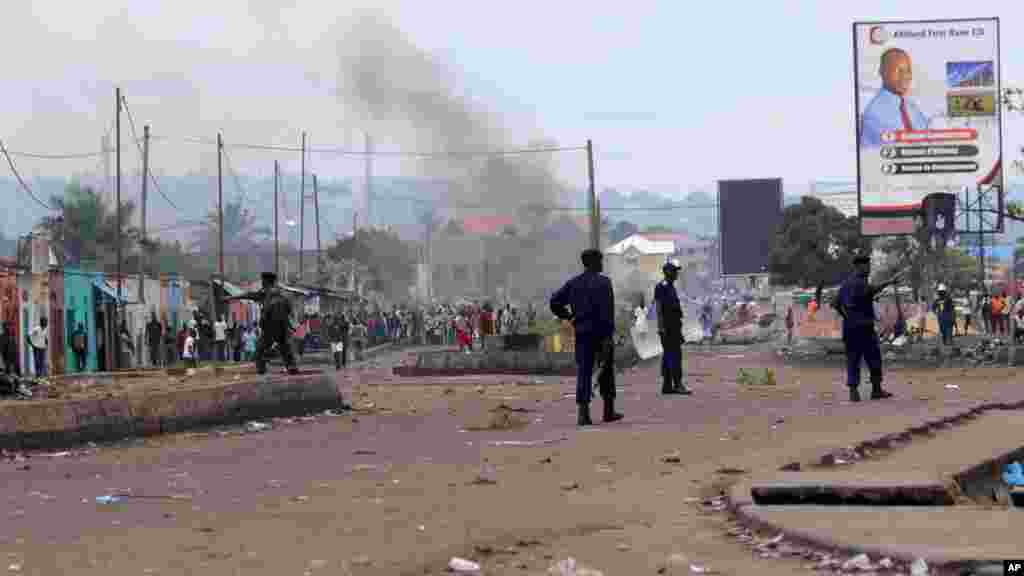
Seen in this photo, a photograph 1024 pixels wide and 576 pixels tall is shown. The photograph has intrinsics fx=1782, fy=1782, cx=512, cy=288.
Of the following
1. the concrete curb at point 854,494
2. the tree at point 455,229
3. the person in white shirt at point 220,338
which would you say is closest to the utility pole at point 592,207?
the person in white shirt at point 220,338

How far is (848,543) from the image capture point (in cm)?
672

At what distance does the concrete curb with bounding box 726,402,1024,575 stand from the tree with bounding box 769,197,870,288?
248 ft

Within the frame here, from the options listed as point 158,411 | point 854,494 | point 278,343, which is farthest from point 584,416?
point 854,494

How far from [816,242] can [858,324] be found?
70532 millimetres

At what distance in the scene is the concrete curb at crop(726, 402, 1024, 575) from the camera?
6.08 metres

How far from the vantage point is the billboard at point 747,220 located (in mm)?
108812

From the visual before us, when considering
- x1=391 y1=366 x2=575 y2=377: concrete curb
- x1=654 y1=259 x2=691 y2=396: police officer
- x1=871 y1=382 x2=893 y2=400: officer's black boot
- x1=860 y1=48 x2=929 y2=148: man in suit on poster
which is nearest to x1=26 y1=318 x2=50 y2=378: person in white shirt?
x1=391 y1=366 x2=575 y2=377: concrete curb

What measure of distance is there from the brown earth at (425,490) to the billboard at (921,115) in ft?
82.8

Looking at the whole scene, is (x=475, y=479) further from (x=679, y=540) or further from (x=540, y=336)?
(x=540, y=336)

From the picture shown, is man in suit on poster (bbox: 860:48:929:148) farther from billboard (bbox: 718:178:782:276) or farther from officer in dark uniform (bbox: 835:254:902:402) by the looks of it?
billboard (bbox: 718:178:782:276)

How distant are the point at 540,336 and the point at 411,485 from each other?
28236 mm

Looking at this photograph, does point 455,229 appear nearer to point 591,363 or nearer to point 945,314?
point 945,314

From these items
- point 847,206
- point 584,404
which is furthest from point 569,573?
point 847,206

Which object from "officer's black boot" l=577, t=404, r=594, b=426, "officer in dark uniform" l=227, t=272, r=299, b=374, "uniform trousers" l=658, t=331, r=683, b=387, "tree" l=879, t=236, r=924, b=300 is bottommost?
"officer's black boot" l=577, t=404, r=594, b=426
